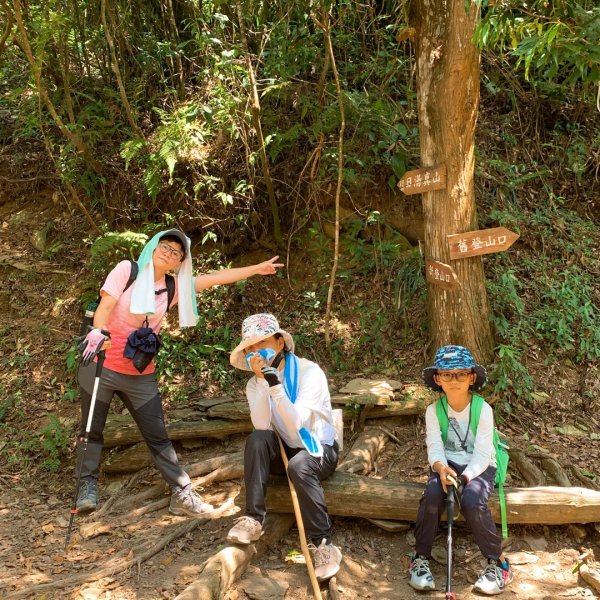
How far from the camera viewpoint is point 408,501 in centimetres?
422

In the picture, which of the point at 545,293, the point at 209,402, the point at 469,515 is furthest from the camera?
the point at 545,293

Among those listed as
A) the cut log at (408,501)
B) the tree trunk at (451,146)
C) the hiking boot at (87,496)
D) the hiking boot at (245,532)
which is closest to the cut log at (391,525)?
the cut log at (408,501)

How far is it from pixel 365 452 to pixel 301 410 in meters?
1.44

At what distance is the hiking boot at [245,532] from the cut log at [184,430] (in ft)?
6.17

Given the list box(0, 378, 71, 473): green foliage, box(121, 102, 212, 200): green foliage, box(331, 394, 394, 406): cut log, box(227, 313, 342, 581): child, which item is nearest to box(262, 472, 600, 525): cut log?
box(227, 313, 342, 581): child

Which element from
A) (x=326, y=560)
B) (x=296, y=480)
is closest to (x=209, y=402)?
(x=296, y=480)

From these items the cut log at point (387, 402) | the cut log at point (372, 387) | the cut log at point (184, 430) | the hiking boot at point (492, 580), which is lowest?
the hiking boot at point (492, 580)

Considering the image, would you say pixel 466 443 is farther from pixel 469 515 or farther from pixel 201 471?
pixel 201 471

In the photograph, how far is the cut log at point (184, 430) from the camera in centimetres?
558

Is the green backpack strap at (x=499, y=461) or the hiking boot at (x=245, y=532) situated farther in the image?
the green backpack strap at (x=499, y=461)

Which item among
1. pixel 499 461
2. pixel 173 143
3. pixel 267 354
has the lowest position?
pixel 499 461

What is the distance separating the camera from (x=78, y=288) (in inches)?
305

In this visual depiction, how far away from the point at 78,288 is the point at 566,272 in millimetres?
6059

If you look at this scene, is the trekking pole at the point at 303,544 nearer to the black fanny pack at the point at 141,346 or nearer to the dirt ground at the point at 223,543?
the dirt ground at the point at 223,543
